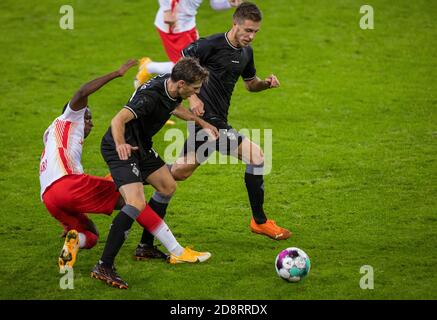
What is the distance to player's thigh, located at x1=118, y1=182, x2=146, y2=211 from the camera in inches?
299

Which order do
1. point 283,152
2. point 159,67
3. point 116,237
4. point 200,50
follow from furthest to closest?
point 159,67
point 283,152
point 200,50
point 116,237

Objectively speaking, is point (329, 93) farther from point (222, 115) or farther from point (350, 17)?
point (222, 115)

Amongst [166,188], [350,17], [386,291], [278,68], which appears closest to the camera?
[386,291]

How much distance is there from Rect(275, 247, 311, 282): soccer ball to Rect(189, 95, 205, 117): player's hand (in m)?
1.77

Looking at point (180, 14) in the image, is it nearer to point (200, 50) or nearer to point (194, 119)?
point (200, 50)

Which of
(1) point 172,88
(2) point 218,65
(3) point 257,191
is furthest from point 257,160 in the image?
(1) point 172,88

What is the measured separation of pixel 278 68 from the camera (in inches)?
589

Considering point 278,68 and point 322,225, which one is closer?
point 322,225

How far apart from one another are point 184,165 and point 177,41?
4.57 meters

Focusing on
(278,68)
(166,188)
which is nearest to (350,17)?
(278,68)

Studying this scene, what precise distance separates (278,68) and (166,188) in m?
7.25

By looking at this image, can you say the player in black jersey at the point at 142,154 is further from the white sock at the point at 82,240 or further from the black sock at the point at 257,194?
the black sock at the point at 257,194

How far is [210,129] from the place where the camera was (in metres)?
8.25

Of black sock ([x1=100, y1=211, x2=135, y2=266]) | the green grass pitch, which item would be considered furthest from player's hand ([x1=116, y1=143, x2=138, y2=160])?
the green grass pitch
